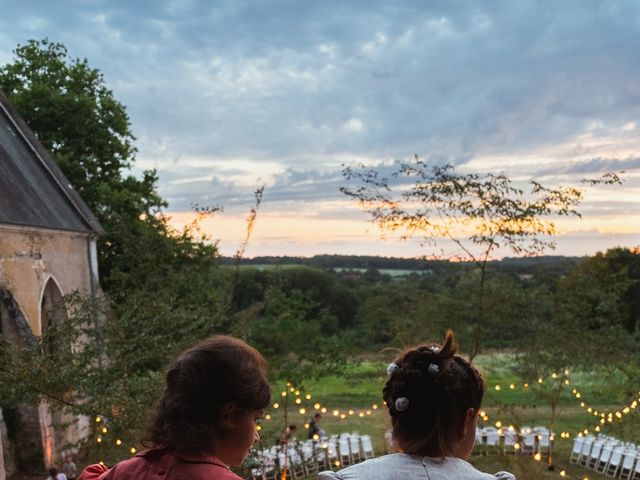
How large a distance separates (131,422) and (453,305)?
947 centimetres

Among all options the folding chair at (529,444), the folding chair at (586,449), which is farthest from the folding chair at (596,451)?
the folding chair at (529,444)

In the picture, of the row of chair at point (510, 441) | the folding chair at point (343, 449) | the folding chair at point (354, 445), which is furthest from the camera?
the folding chair at point (354, 445)

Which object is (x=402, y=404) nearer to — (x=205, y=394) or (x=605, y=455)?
(x=205, y=394)

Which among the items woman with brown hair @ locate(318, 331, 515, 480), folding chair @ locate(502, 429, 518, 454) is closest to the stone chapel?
folding chair @ locate(502, 429, 518, 454)

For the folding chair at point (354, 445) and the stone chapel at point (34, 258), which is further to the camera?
the folding chair at point (354, 445)

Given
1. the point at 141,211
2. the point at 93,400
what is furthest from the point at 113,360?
the point at 141,211

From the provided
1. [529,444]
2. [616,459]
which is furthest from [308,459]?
[616,459]

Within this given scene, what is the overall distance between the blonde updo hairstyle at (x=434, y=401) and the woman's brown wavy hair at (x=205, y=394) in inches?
22.5

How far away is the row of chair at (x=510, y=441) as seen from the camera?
1691 cm

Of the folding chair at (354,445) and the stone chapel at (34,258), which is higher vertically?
the stone chapel at (34,258)

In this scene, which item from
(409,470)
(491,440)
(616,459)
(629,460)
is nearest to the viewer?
(409,470)

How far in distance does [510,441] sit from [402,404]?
17.4m

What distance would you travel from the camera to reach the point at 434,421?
2396mm

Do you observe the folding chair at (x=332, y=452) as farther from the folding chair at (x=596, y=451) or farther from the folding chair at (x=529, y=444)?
the folding chair at (x=596, y=451)
